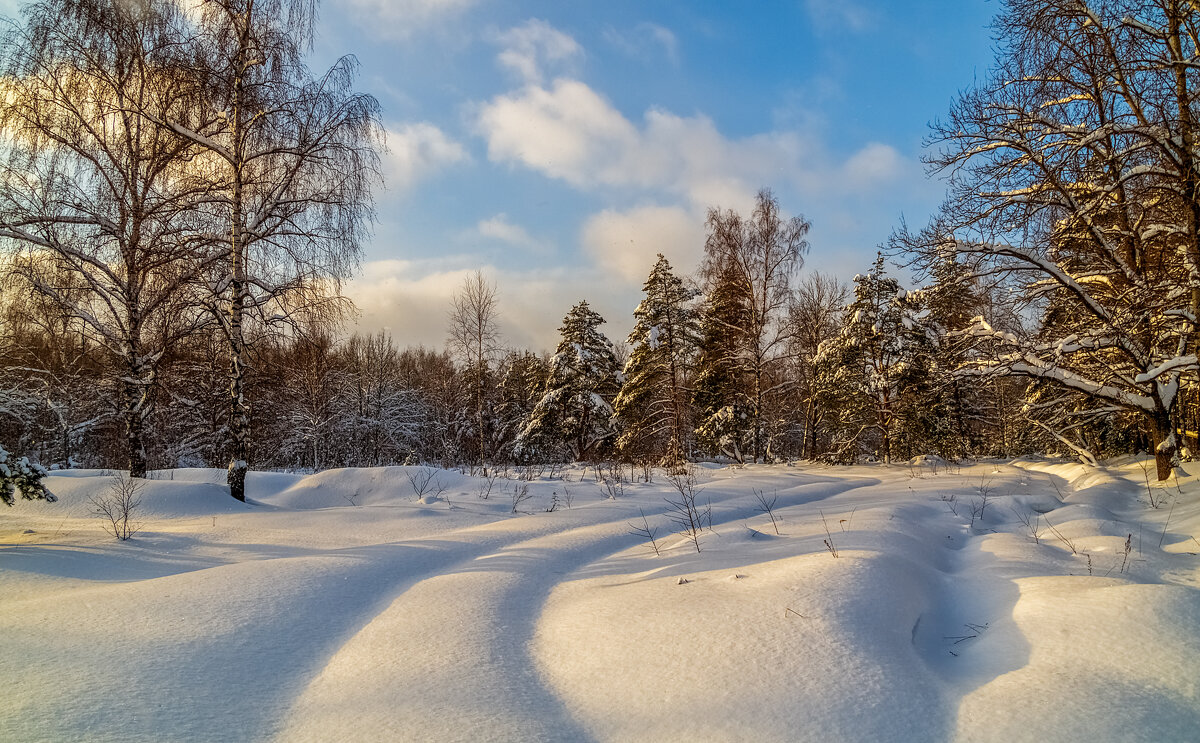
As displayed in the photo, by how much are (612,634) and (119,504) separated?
709cm

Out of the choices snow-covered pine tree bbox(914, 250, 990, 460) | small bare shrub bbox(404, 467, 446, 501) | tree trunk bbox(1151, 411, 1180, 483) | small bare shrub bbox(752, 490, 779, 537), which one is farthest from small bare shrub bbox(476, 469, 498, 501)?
tree trunk bbox(1151, 411, 1180, 483)

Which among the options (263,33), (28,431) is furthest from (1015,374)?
(28,431)

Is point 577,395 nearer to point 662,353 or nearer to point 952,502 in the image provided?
point 662,353

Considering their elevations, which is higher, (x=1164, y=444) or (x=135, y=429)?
(x=135, y=429)

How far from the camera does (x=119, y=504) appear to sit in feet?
22.4

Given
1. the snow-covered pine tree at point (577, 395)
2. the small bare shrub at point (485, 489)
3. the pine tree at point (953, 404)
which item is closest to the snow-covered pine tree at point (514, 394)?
the snow-covered pine tree at point (577, 395)

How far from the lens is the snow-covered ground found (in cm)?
212

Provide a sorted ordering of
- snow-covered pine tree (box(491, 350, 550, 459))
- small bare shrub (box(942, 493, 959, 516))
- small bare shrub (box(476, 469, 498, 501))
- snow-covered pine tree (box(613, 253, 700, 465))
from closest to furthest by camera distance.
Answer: small bare shrub (box(942, 493, 959, 516)) < small bare shrub (box(476, 469, 498, 501)) < snow-covered pine tree (box(613, 253, 700, 465)) < snow-covered pine tree (box(491, 350, 550, 459))

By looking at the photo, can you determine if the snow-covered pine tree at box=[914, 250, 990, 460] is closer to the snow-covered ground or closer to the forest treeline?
the forest treeline

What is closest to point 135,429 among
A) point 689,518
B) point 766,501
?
point 689,518

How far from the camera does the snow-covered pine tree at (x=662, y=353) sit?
1980cm

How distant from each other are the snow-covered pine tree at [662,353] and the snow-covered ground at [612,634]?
1402cm

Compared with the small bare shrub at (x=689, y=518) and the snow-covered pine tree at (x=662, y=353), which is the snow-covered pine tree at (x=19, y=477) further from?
the snow-covered pine tree at (x=662, y=353)

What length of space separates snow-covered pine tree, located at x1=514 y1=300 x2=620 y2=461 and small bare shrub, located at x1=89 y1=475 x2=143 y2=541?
18.9 meters
